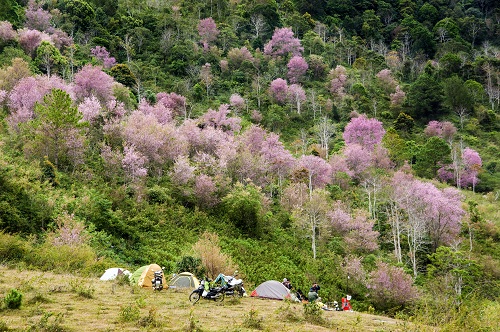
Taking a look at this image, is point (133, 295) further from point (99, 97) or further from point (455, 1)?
point (455, 1)

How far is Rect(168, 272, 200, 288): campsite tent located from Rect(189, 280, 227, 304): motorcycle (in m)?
4.13

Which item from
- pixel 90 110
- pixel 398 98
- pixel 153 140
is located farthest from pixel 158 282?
pixel 398 98

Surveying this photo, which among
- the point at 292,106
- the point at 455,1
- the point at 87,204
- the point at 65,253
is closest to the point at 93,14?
the point at 292,106

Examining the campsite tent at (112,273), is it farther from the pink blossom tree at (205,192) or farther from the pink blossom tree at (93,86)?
the pink blossom tree at (93,86)

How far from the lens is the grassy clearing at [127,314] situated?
9.17 meters

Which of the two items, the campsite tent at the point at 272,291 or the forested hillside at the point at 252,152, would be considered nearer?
the campsite tent at the point at 272,291

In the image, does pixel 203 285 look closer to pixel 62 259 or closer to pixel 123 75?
pixel 62 259

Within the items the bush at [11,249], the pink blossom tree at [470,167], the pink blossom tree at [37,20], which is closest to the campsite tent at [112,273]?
the bush at [11,249]

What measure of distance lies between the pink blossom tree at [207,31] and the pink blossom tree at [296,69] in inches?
646

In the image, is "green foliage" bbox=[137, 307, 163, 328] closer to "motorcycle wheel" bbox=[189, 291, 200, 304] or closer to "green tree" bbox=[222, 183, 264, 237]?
"motorcycle wheel" bbox=[189, 291, 200, 304]

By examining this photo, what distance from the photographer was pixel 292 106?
63.3 m

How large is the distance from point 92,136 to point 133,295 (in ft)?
79.7

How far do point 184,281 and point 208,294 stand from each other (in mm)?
5253

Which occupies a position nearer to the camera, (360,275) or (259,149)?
(360,275)
